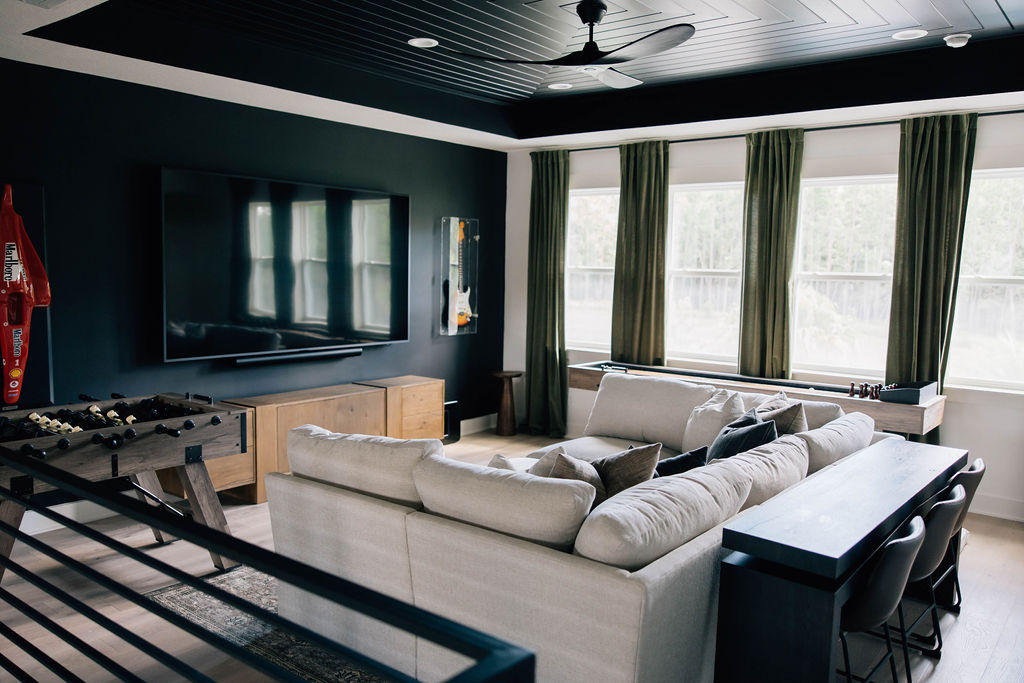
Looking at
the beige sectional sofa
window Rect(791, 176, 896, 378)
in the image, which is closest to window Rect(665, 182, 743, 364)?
window Rect(791, 176, 896, 378)

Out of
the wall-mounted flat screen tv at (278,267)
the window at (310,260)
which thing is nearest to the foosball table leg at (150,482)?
the wall-mounted flat screen tv at (278,267)

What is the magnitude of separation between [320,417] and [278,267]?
1.05 metres

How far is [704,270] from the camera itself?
6180 millimetres

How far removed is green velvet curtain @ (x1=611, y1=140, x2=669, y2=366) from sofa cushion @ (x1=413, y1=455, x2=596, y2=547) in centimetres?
393

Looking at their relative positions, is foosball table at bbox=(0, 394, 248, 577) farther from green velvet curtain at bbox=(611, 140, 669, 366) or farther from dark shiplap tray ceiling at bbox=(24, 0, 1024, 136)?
green velvet curtain at bbox=(611, 140, 669, 366)

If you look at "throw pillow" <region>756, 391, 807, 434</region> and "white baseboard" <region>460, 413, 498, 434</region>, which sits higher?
"throw pillow" <region>756, 391, 807, 434</region>

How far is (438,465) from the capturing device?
102 inches

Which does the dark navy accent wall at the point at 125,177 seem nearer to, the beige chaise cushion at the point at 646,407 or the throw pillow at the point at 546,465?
the beige chaise cushion at the point at 646,407

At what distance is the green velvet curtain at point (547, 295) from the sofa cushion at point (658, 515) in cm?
414

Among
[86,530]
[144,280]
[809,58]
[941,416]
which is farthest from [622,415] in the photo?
[86,530]

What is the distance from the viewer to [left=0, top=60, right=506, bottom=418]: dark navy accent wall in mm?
4148

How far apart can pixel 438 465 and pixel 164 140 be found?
318 centimetres

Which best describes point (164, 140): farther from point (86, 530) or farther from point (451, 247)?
point (86, 530)

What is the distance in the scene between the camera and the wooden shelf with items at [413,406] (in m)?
5.72
